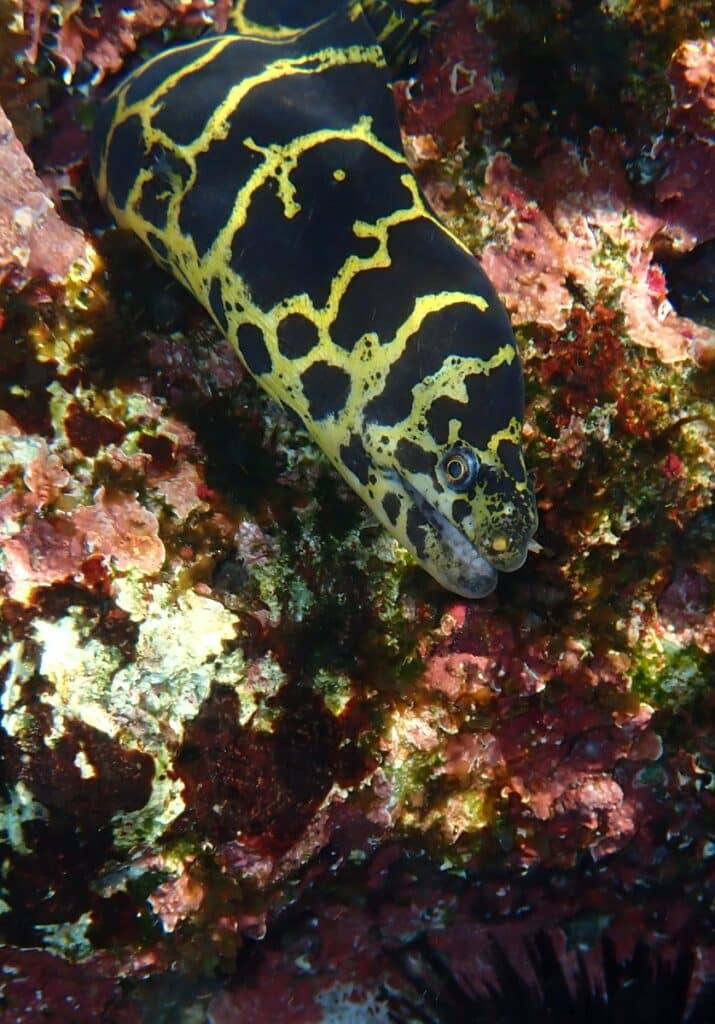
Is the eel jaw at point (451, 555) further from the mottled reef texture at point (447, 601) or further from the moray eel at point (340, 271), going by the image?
the mottled reef texture at point (447, 601)

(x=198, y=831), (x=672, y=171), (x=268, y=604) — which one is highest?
(x=672, y=171)

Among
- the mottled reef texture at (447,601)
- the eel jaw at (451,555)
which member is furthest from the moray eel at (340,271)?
the mottled reef texture at (447,601)

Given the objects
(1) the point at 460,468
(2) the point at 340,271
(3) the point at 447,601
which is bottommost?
(3) the point at 447,601

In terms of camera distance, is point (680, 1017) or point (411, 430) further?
point (680, 1017)

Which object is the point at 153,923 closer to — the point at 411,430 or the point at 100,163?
the point at 411,430

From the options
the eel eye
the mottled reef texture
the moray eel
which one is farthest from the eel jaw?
the mottled reef texture

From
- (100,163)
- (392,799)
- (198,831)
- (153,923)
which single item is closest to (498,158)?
(100,163)

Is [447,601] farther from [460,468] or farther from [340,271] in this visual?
[340,271]

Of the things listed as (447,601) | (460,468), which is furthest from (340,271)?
(447,601)
